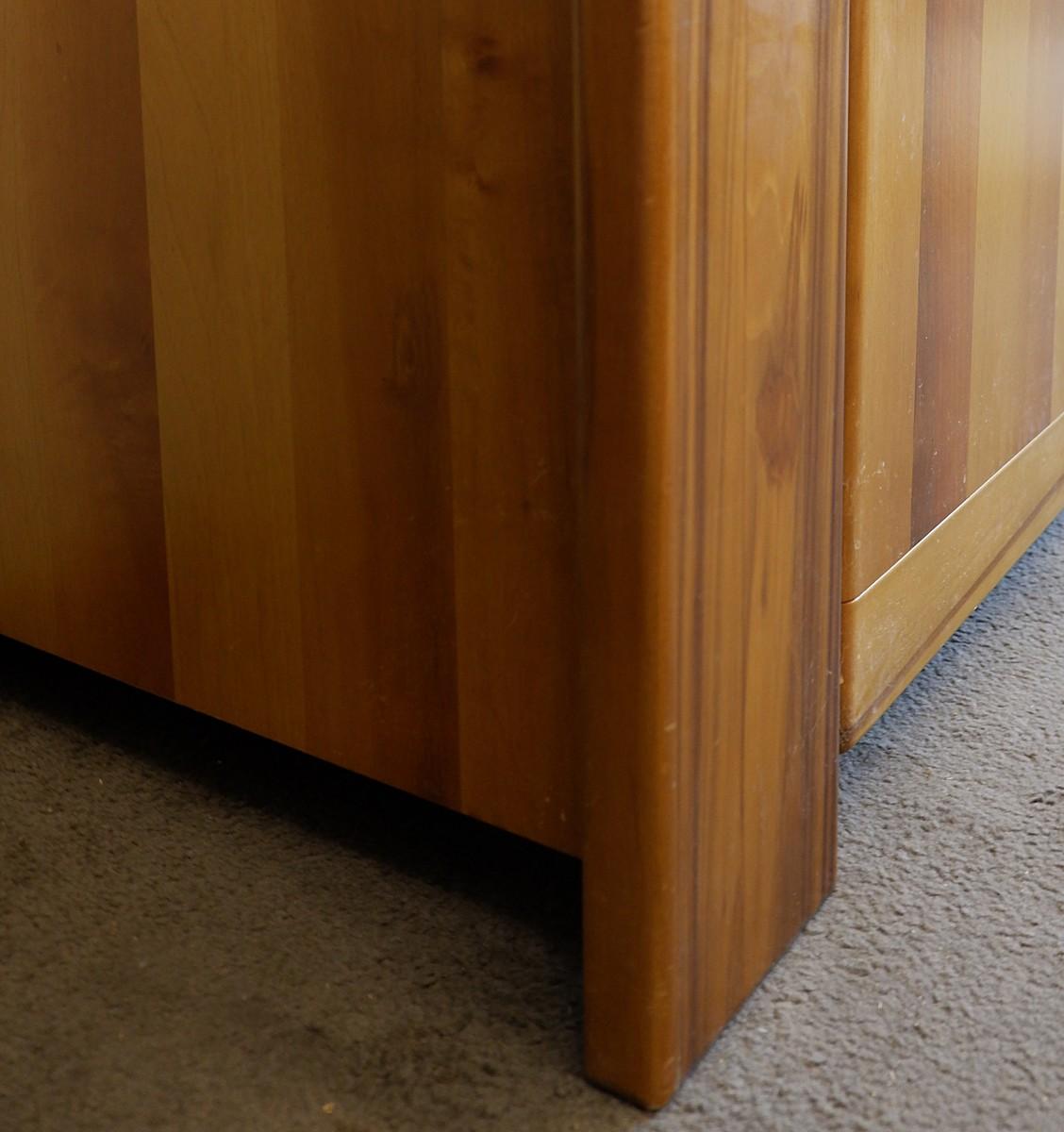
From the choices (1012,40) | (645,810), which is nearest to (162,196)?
(645,810)

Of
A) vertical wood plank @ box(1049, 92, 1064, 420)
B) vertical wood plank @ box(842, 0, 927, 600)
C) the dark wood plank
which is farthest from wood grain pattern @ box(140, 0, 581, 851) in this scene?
vertical wood plank @ box(1049, 92, 1064, 420)

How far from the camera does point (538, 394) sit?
A: 519 millimetres

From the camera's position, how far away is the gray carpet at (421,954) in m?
0.53

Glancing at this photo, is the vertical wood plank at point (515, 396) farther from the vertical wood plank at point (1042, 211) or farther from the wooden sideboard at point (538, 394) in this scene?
the vertical wood plank at point (1042, 211)

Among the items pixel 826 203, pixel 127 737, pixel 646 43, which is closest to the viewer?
pixel 646 43

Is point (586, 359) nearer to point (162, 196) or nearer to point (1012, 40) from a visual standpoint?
point (162, 196)

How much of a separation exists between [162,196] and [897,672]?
0.44m

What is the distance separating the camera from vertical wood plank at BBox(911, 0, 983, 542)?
0.69 m

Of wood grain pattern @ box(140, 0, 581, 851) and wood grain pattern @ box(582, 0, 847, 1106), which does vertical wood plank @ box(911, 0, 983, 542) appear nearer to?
wood grain pattern @ box(582, 0, 847, 1106)

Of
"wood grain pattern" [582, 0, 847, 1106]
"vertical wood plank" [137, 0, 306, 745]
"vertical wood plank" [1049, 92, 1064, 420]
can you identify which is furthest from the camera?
"vertical wood plank" [1049, 92, 1064, 420]

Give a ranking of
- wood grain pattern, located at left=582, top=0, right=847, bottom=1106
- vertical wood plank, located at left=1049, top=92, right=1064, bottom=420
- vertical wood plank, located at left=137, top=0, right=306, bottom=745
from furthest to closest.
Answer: vertical wood plank, located at left=1049, top=92, right=1064, bottom=420, vertical wood plank, located at left=137, top=0, right=306, bottom=745, wood grain pattern, located at left=582, top=0, right=847, bottom=1106

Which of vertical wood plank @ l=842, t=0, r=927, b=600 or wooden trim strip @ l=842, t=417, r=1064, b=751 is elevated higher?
vertical wood plank @ l=842, t=0, r=927, b=600

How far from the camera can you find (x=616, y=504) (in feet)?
1.57

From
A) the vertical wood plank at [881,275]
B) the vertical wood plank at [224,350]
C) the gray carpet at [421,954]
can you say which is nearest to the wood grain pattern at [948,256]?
the vertical wood plank at [881,275]
